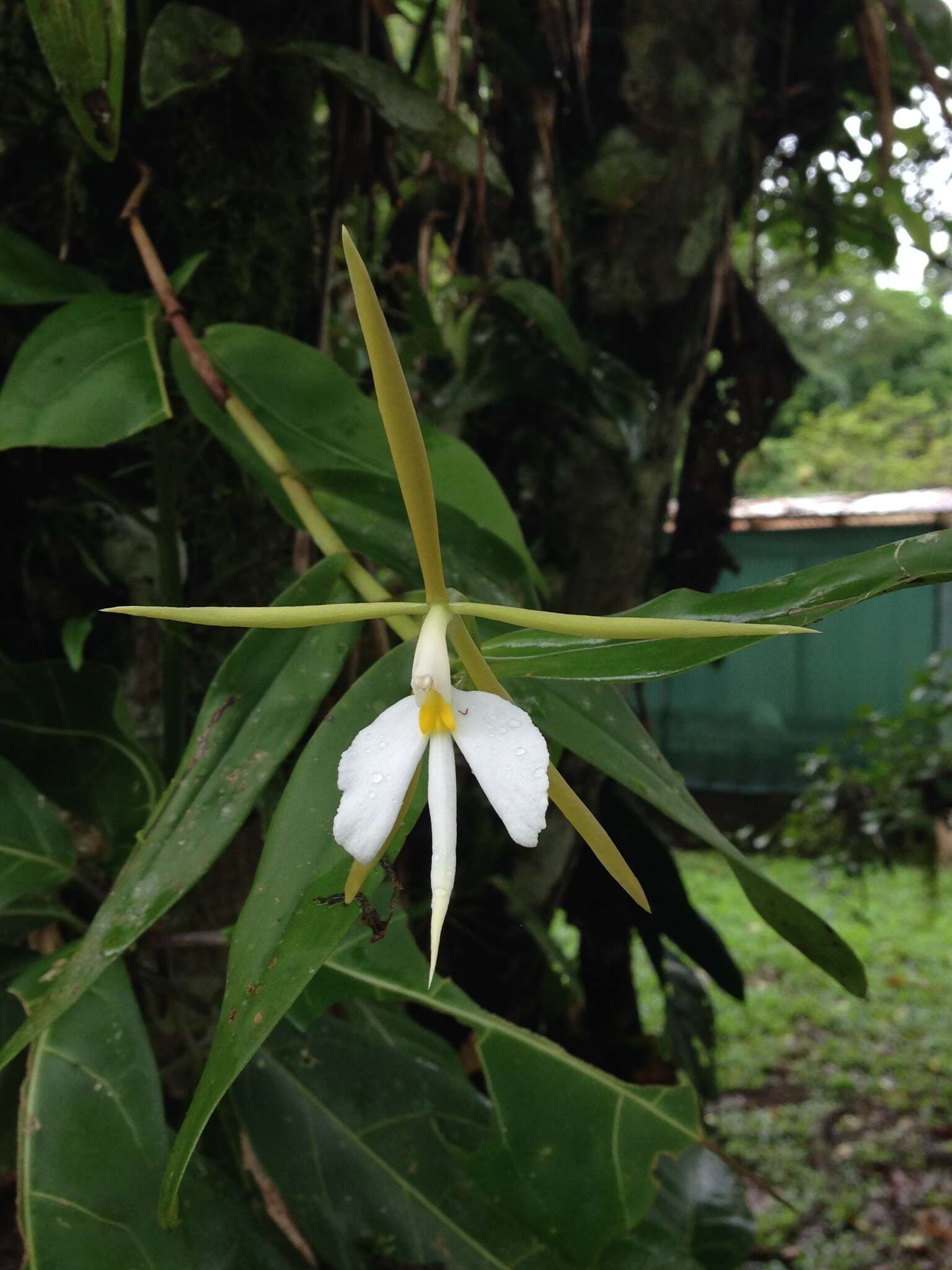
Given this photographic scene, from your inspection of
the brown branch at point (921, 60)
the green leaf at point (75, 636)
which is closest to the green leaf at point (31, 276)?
the green leaf at point (75, 636)

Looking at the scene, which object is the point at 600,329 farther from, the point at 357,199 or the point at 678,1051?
the point at 678,1051

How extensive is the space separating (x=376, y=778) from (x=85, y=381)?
34 cm

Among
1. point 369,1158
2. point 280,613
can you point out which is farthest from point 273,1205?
point 280,613

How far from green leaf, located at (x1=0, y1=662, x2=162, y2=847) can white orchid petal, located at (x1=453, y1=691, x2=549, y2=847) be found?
1.33ft

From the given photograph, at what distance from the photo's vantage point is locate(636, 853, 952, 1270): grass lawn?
181 cm

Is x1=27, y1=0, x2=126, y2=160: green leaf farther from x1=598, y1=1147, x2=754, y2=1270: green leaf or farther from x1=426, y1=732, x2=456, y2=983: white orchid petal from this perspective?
x1=598, y1=1147, x2=754, y2=1270: green leaf

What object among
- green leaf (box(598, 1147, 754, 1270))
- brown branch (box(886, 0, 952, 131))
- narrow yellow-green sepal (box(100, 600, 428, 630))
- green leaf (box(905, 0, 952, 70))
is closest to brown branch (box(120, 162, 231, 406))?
narrow yellow-green sepal (box(100, 600, 428, 630))

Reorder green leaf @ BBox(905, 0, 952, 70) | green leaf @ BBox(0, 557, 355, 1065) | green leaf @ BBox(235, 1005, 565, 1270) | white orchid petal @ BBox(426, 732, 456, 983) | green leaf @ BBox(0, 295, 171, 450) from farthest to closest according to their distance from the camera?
green leaf @ BBox(905, 0, 952, 70) → green leaf @ BBox(235, 1005, 565, 1270) → green leaf @ BBox(0, 295, 171, 450) → green leaf @ BBox(0, 557, 355, 1065) → white orchid petal @ BBox(426, 732, 456, 983)

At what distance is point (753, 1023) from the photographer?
102 inches

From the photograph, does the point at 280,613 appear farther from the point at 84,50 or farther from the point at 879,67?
the point at 879,67

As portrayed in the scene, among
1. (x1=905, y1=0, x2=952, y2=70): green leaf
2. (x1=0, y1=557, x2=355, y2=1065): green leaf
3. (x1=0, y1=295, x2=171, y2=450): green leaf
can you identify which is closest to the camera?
(x1=0, y1=557, x2=355, y2=1065): green leaf

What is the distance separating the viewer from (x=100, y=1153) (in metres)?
0.44

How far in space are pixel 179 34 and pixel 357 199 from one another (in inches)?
14.3

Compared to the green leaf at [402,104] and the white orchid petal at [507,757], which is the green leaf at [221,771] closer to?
the white orchid petal at [507,757]
